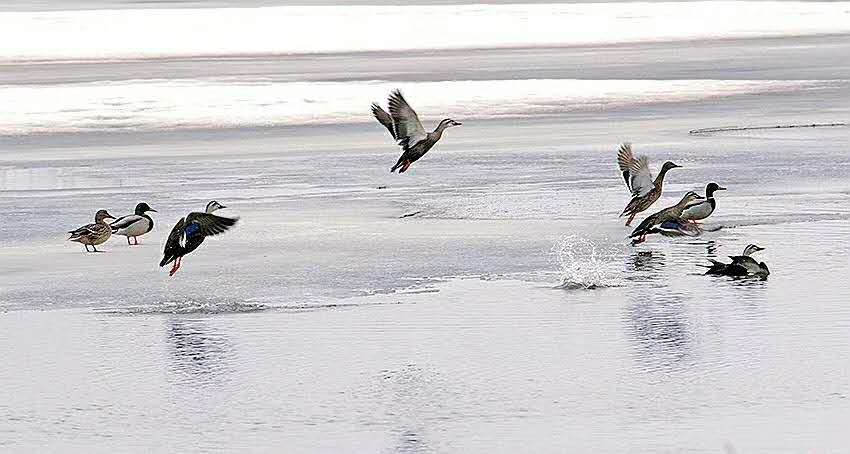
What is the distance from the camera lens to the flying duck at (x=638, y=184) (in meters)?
13.0

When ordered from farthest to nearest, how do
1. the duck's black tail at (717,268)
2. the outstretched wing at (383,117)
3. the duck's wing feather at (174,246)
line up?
the outstretched wing at (383,117) → the duck's wing feather at (174,246) → the duck's black tail at (717,268)

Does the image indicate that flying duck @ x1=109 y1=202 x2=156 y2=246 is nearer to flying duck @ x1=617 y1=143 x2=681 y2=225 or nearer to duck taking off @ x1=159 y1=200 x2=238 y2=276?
duck taking off @ x1=159 y1=200 x2=238 y2=276

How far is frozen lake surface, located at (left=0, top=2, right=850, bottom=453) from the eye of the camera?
7.36 metres

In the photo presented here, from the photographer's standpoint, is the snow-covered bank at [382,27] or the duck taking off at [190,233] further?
the snow-covered bank at [382,27]

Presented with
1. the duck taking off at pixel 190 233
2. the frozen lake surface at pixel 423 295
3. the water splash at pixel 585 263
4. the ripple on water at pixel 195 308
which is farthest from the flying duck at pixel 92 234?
the water splash at pixel 585 263

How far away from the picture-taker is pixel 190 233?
11.2 m

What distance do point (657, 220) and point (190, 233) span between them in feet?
10.7

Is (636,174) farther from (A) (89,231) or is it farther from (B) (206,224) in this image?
(A) (89,231)

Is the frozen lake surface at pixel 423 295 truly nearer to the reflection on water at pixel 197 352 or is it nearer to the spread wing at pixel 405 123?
the reflection on water at pixel 197 352

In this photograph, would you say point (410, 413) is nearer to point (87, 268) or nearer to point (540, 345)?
point (540, 345)

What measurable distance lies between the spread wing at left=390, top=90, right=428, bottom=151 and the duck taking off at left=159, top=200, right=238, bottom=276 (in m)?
4.73

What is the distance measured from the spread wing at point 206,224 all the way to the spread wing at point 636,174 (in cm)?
331

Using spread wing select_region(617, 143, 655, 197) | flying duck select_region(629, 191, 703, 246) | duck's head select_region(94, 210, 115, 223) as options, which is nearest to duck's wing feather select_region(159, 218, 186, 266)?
duck's head select_region(94, 210, 115, 223)

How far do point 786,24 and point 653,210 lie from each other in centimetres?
3672
